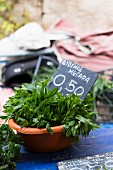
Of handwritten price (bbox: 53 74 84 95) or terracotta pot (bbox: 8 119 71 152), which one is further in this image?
handwritten price (bbox: 53 74 84 95)

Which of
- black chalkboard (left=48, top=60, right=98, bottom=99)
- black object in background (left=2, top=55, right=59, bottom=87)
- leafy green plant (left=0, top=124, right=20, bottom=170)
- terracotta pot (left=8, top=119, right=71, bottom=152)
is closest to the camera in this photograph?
leafy green plant (left=0, top=124, right=20, bottom=170)

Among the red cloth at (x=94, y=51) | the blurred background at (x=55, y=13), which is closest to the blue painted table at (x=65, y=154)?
the red cloth at (x=94, y=51)

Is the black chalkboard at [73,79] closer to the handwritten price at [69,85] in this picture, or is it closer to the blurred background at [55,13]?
the handwritten price at [69,85]

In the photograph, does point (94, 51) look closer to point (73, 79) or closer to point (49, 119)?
point (73, 79)

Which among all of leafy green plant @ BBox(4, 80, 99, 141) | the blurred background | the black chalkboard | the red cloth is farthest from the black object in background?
the blurred background

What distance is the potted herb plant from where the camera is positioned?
1.49 meters

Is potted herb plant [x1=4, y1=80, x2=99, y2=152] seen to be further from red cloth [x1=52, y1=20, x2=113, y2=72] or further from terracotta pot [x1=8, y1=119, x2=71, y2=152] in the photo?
red cloth [x1=52, y1=20, x2=113, y2=72]

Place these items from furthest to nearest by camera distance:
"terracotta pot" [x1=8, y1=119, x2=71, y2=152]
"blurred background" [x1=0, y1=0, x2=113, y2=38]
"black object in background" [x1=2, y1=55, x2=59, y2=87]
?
"blurred background" [x1=0, y1=0, x2=113, y2=38]
"black object in background" [x1=2, y1=55, x2=59, y2=87]
"terracotta pot" [x1=8, y1=119, x2=71, y2=152]

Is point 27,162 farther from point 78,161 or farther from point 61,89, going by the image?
point 61,89

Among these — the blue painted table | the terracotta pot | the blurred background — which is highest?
the blurred background

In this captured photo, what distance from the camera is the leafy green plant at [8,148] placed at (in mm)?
1372

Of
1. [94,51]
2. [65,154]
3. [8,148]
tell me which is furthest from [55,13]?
[8,148]

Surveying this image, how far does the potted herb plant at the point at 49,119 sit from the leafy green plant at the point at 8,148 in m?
0.04

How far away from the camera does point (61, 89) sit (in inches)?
65.2
